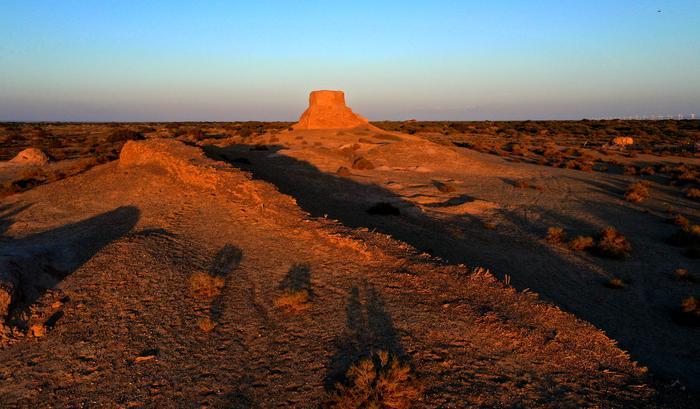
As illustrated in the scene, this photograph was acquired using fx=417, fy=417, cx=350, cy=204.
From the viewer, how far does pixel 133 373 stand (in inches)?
232

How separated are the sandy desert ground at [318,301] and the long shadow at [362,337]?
3 centimetres

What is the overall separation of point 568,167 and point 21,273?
96.9 feet

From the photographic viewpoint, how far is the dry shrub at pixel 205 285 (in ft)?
26.2

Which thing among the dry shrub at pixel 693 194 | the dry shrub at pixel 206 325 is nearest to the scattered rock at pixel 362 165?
the dry shrub at pixel 693 194

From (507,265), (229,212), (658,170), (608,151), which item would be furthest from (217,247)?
(608,151)

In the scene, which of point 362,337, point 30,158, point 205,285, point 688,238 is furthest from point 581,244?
point 30,158

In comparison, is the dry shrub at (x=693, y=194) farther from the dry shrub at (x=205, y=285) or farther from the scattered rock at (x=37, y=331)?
the scattered rock at (x=37, y=331)

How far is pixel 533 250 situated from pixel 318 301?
26.9 ft

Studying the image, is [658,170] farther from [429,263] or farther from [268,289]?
[268,289]

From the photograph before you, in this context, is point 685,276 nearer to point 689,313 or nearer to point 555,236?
point 689,313

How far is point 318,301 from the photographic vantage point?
7.67 m

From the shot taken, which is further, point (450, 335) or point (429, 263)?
point (429, 263)

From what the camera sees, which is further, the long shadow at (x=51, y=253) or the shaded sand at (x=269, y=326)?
the long shadow at (x=51, y=253)

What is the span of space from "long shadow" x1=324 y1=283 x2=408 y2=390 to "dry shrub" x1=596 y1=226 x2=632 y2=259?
8.58 metres
